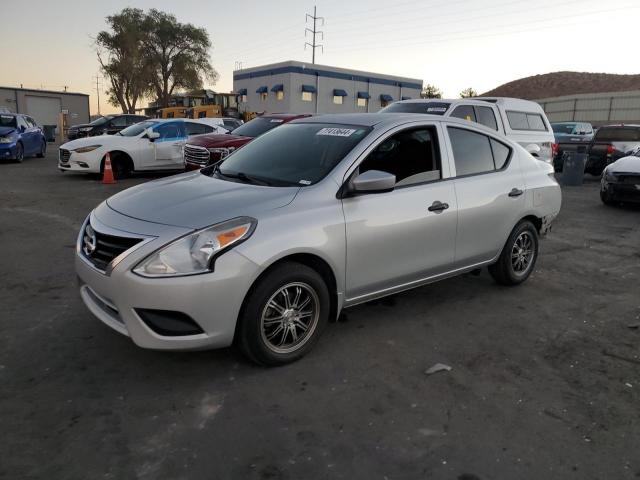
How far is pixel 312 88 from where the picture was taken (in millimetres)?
43938

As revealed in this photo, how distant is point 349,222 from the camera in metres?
3.64

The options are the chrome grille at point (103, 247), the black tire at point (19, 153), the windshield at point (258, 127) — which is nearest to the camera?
the chrome grille at point (103, 247)

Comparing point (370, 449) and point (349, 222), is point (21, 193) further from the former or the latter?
point (370, 449)

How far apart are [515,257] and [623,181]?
6.96 metres

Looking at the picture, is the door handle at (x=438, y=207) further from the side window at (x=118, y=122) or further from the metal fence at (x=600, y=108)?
the metal fence at (x=600, y=108)

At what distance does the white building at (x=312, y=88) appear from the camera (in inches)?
1713

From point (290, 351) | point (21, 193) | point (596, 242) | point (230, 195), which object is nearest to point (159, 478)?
point (290, 351)

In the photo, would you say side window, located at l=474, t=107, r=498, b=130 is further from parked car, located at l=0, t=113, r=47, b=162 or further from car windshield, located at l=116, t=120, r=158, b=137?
parked car, located at l=0, t=113, r=47, b=162

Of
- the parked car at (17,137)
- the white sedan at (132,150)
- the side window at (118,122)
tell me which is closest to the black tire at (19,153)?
the parked car at (17,137)

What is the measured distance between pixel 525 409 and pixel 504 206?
223cm

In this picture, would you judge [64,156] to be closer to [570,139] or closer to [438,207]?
[438,207]

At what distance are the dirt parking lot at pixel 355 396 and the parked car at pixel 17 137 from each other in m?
13.1

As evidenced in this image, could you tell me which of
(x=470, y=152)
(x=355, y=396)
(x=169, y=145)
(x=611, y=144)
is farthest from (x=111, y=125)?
(x=355, y=396)

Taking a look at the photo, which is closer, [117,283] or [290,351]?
[117,283]
